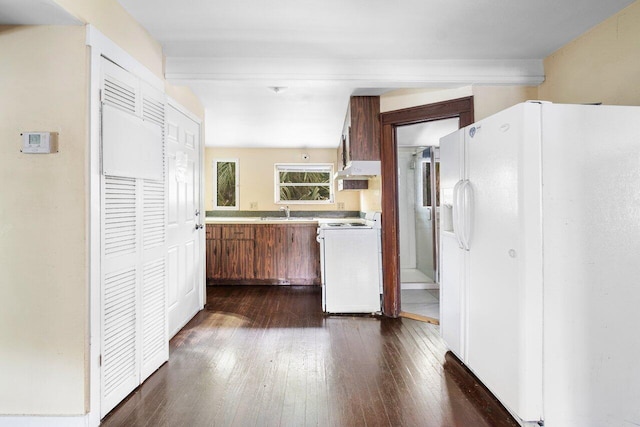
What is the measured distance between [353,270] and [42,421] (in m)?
2.51

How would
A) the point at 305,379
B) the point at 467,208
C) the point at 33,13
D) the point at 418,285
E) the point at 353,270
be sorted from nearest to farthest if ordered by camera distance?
1. the point at 33,13
2. the point at 467,208
3. the point at 305,379
4. the point at 353,270
5. the point at 418,285

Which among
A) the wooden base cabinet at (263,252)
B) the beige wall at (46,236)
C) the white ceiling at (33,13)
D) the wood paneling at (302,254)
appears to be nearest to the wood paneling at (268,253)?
the wooden base cabinet at (263,252)

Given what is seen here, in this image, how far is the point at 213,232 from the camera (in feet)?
15.3

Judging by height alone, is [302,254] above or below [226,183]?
below

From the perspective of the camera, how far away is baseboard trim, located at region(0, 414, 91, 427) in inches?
66.1

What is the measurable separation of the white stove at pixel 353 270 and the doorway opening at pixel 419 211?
3.26 feet

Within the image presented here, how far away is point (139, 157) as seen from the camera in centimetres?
207

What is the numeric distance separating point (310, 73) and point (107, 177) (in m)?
1.58

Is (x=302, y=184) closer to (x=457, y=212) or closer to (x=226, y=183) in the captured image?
(x=226, y=183)

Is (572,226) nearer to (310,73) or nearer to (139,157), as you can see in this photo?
(310,73)

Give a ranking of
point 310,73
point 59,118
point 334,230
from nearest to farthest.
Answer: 1. point 59,118
2. point 310,73
3. point 334,230

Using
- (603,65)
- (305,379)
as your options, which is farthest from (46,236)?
(603,65)

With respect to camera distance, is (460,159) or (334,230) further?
(334,230)

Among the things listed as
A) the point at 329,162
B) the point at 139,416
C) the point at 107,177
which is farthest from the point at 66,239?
the point at 329,162
